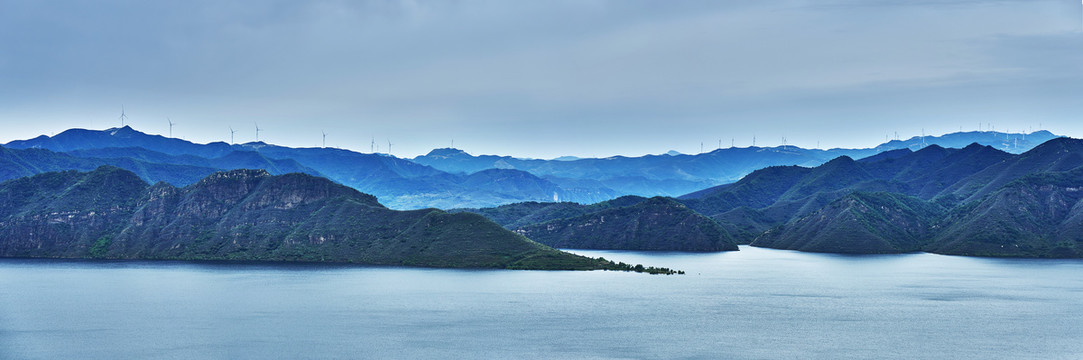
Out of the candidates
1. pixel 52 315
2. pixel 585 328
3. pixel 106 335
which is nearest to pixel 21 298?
pixel 52 315

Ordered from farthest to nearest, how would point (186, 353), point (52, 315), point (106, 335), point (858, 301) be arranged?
point (858, 301)
point (52, 315)
point (106, 335)
point (186, 353)

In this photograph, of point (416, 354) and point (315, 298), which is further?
point (315, 298)

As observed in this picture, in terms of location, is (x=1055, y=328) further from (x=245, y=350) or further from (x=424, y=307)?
(x=245, y=350)

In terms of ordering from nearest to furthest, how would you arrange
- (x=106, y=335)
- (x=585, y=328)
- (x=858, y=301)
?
(x=106, y=335)
(x=585, y=328)
(x=858, y=301)

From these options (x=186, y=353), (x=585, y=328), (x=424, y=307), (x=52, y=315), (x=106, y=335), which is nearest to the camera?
(x=186, y=353)

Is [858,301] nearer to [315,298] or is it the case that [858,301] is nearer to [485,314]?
[485,314]

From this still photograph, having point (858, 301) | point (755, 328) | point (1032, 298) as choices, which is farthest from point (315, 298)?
point (1032, 298)
